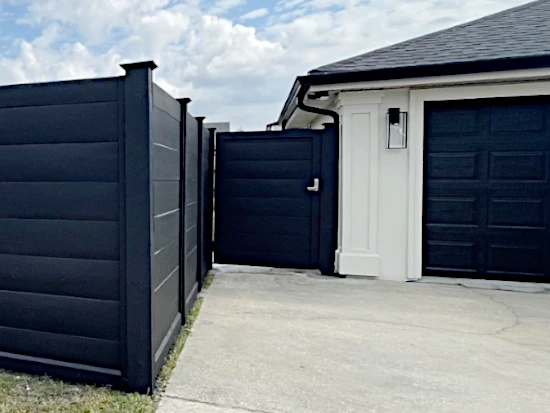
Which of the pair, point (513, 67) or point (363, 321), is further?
point (513, 67)

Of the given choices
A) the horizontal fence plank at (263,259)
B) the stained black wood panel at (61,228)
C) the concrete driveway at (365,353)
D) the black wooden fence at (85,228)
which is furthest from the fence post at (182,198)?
the horizontal fence plank at (263,259)

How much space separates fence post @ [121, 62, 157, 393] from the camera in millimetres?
1771

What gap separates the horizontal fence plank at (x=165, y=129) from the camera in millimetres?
1899

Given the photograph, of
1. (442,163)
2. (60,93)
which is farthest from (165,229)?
(442,163)

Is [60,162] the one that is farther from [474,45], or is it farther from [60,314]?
[474,45]

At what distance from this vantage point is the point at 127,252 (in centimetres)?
183

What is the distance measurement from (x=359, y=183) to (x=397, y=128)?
0.75 m

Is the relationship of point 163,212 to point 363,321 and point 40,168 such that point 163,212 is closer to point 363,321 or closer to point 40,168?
point 40,168

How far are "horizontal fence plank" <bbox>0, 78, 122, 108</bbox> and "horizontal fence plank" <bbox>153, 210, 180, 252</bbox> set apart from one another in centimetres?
67

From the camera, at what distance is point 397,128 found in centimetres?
426

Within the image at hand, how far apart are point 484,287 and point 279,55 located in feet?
21.8

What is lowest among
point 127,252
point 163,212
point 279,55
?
point 127,252

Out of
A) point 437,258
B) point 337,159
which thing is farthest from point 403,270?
point 337,159

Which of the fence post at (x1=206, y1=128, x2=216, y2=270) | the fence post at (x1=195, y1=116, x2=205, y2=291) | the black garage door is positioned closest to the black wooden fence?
the fence post at (x1=195, y1=116, x2=205, y2=291)
